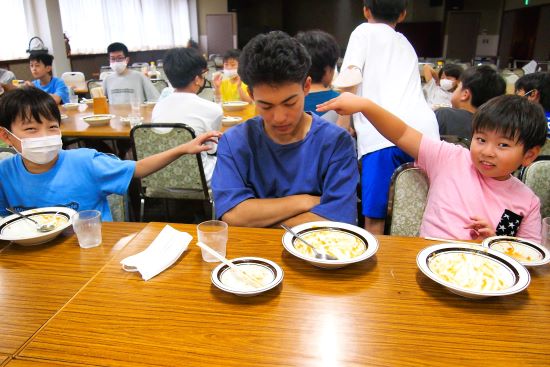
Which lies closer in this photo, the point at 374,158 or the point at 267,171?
the point at 267,171

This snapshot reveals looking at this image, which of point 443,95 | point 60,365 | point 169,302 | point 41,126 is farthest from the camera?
point 443,95

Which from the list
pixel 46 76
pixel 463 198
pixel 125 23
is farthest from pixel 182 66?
pixel 125 23

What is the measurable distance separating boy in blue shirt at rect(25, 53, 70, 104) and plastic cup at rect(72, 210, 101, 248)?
12.7 feet

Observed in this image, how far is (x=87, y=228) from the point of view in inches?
49.4

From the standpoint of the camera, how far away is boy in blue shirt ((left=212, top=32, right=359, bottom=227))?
1.37 meters

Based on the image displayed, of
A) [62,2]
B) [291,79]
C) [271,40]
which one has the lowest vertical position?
[291,79]

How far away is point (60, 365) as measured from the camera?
0.78 meters

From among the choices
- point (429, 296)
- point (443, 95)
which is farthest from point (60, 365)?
point (443, 95)

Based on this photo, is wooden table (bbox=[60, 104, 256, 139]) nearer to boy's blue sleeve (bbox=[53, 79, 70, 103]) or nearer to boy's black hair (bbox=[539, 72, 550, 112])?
boy's blue sleeve (bbox=[53, 79, 70, 103])

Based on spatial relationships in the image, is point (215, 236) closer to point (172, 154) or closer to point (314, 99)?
point (172, 154)

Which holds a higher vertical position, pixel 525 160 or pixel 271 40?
pixel 271 40

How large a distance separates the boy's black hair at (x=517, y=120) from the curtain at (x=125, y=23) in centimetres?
875

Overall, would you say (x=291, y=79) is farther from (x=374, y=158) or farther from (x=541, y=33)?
(x=541, y=33)

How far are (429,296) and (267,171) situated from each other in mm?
774
